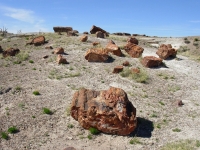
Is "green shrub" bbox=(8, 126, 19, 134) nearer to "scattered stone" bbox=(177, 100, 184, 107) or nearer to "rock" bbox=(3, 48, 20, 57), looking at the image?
"scattered stone" bbox=(177, 100, 184, 107)

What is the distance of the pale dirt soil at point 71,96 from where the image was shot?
13852 mm

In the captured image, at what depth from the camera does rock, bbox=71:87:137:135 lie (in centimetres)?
1416

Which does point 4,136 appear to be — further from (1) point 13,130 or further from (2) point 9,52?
(2) point 9,52

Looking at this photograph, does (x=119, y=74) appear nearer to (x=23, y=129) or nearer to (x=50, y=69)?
(x=50, y=69)

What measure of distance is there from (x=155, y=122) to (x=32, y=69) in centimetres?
1372

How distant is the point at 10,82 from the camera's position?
2064 cm

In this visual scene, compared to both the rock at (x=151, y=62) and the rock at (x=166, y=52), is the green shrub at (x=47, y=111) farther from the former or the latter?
the rock at (x=166, y=52)

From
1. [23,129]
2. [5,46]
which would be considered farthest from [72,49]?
[23,129]

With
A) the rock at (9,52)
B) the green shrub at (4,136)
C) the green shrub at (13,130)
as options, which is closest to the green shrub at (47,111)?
the green shrub at (13,130)

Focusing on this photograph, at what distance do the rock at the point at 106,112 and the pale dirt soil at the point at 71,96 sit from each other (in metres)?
0.52

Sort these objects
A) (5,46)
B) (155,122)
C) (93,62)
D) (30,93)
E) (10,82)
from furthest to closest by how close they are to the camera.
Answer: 1. (5,46)
2. (93,62)
3. (10,82)
4. (30,93)
5. (155,122)

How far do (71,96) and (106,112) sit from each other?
204 inches

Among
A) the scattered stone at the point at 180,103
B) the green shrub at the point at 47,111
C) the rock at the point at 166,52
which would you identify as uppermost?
the rock at the point at 166,52

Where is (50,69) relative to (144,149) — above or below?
above
